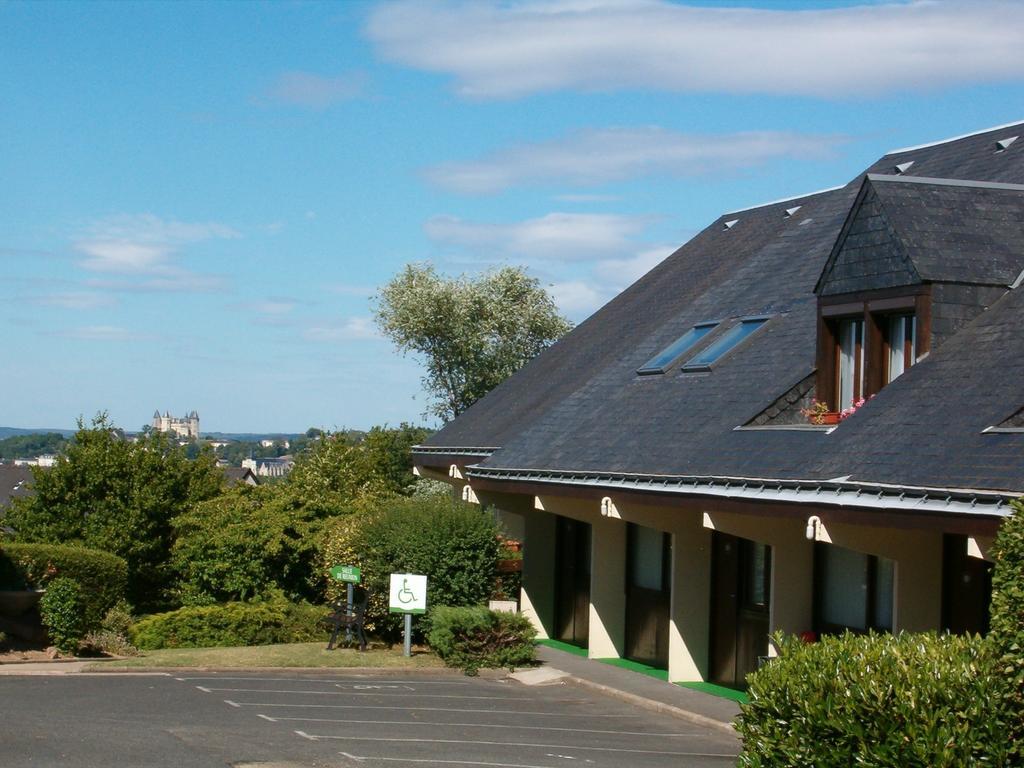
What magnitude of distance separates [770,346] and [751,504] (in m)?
5.15

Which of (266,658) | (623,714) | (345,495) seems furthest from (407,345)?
(623,714)

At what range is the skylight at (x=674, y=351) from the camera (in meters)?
21.4

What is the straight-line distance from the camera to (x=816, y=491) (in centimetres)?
1312

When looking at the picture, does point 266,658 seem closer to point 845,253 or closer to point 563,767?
point 563,767

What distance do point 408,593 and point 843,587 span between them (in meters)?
7.70

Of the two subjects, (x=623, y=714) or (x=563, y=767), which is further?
(x=623, y=714)

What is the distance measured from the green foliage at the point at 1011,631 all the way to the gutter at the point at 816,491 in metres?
2.37

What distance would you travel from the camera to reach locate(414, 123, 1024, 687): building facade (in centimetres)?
1297

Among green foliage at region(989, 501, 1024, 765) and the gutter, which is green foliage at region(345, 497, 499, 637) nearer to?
the gutter

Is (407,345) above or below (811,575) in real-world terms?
above

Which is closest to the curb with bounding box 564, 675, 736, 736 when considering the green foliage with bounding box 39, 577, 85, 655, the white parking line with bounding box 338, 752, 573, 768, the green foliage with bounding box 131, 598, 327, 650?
the white parking line with bounding box 338, 752, 573, 768

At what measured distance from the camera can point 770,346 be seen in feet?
62.2

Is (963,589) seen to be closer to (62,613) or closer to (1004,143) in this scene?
(1004,143)

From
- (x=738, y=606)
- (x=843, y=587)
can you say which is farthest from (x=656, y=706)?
(x=843, y=587)
